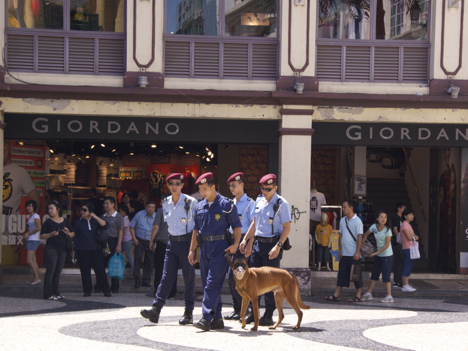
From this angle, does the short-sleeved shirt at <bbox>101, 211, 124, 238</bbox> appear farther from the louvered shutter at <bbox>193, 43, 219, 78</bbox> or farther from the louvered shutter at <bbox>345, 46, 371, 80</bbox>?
the louvered shutter at <bbox>345, 46, 371, 80</bbox>

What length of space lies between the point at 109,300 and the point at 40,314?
5.38 ft

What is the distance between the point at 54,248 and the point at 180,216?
139 inches

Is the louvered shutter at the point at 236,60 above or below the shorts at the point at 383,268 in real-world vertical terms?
above

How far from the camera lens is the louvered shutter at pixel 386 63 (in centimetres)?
1290

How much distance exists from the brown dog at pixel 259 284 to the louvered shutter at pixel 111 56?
6.60 metres

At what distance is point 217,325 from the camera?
756 cm

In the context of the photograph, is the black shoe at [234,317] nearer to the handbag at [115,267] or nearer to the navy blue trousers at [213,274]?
the navy blue trousers at [213,274]

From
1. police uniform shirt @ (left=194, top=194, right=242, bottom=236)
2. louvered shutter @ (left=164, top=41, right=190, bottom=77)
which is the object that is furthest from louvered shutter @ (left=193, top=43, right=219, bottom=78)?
police uniform shirt @ (left=194, top=194, right=242, bottom=236)

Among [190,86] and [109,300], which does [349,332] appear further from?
[190,86]

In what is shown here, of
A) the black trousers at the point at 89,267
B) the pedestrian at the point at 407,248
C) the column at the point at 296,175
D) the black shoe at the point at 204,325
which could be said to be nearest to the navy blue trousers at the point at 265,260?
the black shoe at the point at 204,325

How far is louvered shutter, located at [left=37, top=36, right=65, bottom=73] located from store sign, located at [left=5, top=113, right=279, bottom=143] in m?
1.03

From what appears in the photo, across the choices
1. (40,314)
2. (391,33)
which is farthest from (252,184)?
(40,314)

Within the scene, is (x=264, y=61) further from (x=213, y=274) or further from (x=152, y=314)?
(x=152, y=314)

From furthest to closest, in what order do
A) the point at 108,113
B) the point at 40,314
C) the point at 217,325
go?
the point at 108,113 < the point at 40,314 < the point at 217,325
